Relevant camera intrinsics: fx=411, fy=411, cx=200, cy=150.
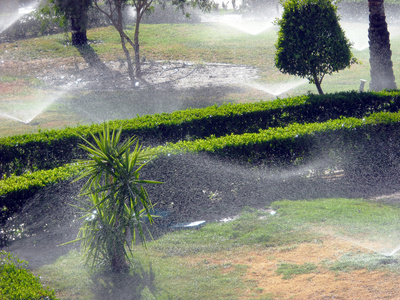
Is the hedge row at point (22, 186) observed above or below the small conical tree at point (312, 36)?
below

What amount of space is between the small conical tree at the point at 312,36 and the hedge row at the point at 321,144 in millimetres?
3652

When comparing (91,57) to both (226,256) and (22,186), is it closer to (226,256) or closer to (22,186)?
(22,186)

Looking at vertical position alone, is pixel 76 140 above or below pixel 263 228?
above

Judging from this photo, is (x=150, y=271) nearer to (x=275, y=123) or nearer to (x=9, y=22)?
(x=275, y=123)

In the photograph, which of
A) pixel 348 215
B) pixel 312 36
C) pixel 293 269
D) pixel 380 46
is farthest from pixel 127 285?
pixel 380 46

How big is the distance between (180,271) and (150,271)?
380mm

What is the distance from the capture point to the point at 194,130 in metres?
8.88

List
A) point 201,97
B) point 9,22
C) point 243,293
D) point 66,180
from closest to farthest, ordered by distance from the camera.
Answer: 1. point 243,293
2. point 66,180
3. point 201,97
4. point 9,22

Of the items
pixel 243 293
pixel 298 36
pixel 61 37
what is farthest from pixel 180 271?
pixel 61 37

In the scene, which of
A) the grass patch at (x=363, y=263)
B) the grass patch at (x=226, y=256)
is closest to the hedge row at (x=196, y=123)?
the grass patch at (x=226, y=256)

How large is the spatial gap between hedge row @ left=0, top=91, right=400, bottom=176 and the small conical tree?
5.70 feet

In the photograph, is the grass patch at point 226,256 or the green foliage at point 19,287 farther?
the grass patch at point 226,256

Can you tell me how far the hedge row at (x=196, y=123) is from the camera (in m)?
8.05

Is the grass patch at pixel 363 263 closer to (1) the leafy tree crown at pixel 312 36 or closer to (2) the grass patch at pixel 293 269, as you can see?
(2) the grass patch at pixel 293 269
